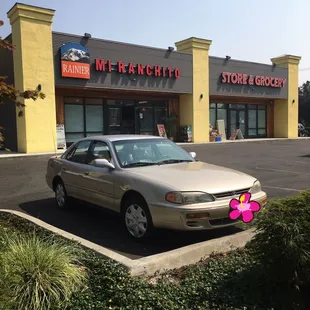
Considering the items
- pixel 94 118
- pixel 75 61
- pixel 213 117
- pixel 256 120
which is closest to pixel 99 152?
pixel 75 61

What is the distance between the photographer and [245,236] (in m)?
5.07

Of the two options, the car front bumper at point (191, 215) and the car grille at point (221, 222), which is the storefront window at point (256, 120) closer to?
the car grille at point (221, 222)

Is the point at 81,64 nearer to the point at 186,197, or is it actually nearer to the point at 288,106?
the point at 186,197

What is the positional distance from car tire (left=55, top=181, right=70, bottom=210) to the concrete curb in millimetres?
1919

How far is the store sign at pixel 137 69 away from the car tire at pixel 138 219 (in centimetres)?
1494

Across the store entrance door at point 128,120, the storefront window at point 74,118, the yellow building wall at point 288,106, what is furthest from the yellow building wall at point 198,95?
the yellow building wall at point 288,106

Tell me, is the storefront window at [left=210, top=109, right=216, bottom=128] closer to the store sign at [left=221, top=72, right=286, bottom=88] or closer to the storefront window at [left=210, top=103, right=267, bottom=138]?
the storefront window at [left=210, top=103, right=267, bottom=138]

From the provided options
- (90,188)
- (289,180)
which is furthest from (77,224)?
(289,180)

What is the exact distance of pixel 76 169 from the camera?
677 cm

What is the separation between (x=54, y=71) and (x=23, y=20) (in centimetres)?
255

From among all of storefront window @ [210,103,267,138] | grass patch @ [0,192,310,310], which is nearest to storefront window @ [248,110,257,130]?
storefront window @ [210,103,267,138]

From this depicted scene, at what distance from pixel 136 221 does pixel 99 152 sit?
1670 mm

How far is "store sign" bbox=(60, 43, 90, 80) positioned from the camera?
18.1 meters

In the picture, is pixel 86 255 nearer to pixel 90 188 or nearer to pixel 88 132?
pixel 90 188
